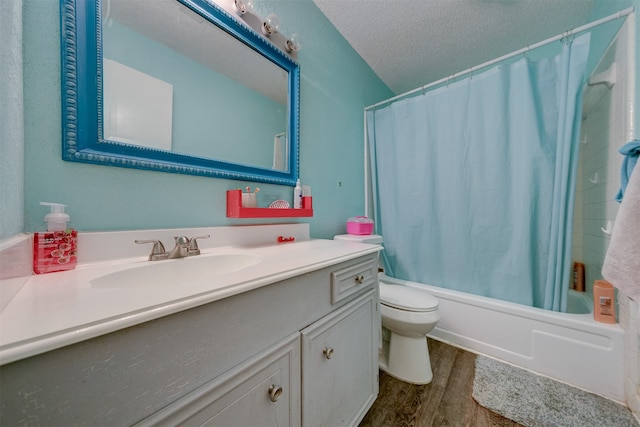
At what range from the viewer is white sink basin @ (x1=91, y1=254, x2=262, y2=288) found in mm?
617

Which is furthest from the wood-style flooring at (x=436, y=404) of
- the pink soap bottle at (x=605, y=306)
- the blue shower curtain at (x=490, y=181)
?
the pink soap bottle at (x=605, y=306)

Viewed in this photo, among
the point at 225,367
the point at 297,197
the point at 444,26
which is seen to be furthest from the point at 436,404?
the point at 444,26

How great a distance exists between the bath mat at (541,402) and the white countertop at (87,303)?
121 cm

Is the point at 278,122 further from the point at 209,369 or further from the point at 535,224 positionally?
the point at 535,224

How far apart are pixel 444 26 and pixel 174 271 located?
2.18 m

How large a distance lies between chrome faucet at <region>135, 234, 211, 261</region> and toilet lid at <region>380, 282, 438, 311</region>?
3.34ft

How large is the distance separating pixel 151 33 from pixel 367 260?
120cm

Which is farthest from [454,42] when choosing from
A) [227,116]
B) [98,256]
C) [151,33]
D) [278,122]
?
[98,256]

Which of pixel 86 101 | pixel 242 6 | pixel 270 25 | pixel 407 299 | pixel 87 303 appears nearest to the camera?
pixel 87 303

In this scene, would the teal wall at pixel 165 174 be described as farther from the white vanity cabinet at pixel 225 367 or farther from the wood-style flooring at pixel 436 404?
the wood-style flooring at pixel 436 404

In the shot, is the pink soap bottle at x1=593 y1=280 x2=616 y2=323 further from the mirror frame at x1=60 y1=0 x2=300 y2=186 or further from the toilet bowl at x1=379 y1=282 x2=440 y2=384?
the mirror frame at x1=60 y1=0 x2=300 y2=186

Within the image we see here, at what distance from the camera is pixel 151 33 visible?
814 mm

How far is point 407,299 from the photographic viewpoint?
126 cm

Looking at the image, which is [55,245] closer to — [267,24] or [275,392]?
[275,392]
